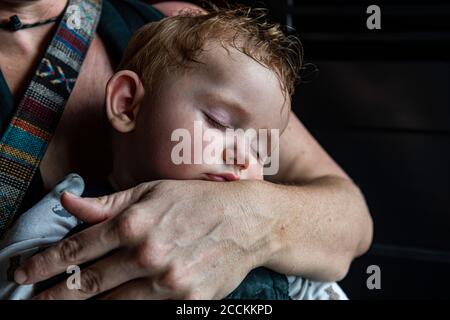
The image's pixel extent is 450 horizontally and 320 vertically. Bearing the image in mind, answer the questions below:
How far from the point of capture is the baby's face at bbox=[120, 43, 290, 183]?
96 centimetres

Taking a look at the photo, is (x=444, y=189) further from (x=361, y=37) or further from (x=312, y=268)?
(x=312, y=268)

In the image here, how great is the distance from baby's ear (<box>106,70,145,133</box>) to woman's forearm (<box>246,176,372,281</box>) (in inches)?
8.9

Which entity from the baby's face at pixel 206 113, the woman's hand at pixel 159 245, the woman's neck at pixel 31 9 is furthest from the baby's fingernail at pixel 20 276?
the woman's neck at pixel 31 9

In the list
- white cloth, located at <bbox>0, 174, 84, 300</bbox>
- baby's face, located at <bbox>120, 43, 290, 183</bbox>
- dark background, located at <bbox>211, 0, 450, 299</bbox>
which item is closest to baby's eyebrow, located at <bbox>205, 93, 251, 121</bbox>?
baby's face, located at <bbox>120, 43, 290, 183</bbox>

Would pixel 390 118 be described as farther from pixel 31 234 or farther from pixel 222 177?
pixel 31 234

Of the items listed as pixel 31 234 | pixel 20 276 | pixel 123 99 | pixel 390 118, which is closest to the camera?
pixel 20 276

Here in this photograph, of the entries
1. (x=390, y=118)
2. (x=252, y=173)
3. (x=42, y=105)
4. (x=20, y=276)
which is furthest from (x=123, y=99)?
(x=390, y=118)

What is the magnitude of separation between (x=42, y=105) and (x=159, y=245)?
1.21 ft

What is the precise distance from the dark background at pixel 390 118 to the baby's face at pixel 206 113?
900mm

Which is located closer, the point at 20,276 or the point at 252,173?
the point at 20,276

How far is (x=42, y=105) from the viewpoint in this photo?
103 centimetres

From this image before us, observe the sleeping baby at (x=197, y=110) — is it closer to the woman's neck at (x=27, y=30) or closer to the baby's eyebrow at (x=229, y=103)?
the baby's eyebrow at (x=229, y=103)

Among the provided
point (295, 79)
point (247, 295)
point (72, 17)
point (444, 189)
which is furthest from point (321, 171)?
point (444, 189)

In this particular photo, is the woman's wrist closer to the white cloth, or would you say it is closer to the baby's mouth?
the baby's mouth
